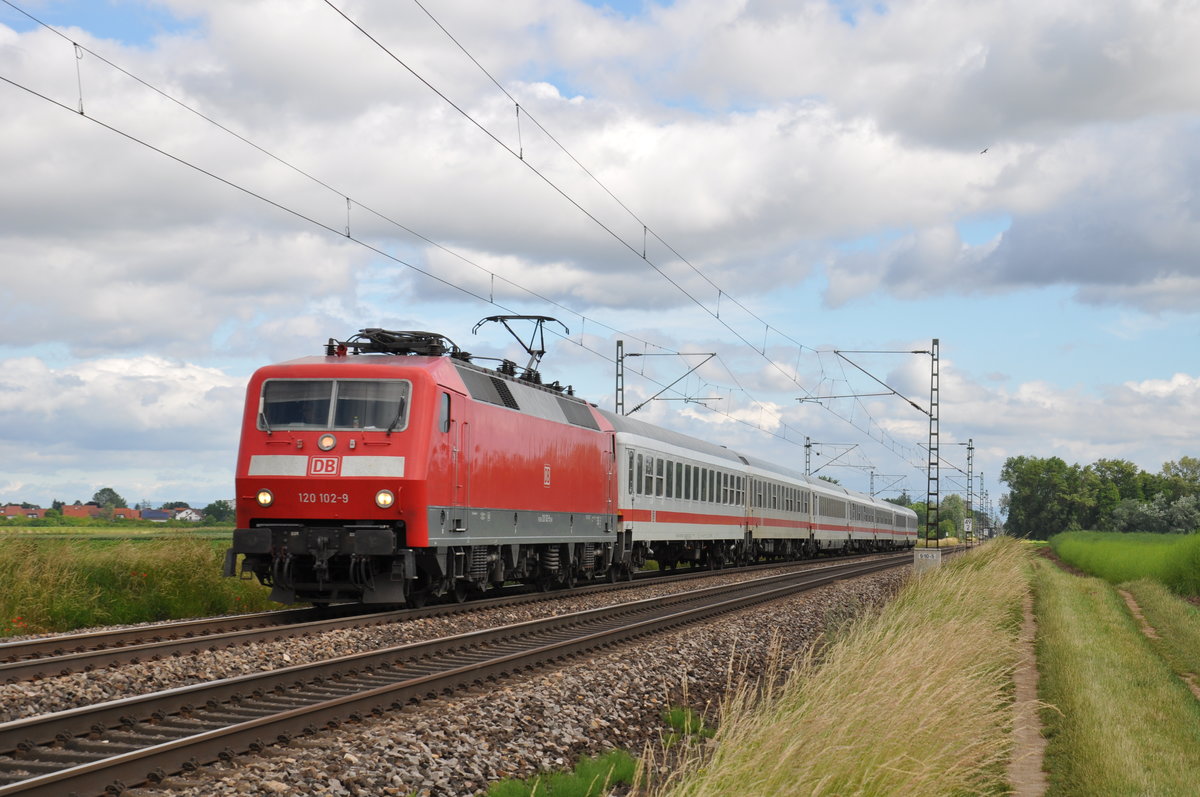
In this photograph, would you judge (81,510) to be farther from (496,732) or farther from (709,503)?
(496,732)

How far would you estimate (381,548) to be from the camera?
15836mm

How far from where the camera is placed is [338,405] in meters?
16.6

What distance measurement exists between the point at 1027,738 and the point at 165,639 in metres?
9.32

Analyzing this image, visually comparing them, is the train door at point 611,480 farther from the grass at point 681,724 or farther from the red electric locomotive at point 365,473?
the grass at point 681,724

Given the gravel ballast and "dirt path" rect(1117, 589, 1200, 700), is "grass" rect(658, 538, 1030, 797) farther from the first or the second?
"dirt path" rect(1117, 589, 1200, 700)

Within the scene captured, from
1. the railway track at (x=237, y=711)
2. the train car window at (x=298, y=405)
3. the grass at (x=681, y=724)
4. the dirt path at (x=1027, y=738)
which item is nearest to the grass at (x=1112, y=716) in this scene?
the dirt path at (x=1027, y=738)

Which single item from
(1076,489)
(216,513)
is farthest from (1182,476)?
(216,513)

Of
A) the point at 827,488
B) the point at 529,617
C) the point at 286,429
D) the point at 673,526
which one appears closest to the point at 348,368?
the point at 286,429

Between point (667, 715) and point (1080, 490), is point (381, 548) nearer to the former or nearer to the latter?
point (667, 715)

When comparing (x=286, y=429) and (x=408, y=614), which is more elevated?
(x=286, y=429)

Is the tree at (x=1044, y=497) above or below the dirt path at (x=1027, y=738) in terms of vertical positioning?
above

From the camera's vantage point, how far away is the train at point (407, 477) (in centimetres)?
1619

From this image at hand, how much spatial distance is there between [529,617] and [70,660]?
7964mm

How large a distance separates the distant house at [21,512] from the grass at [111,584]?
64179 mm
